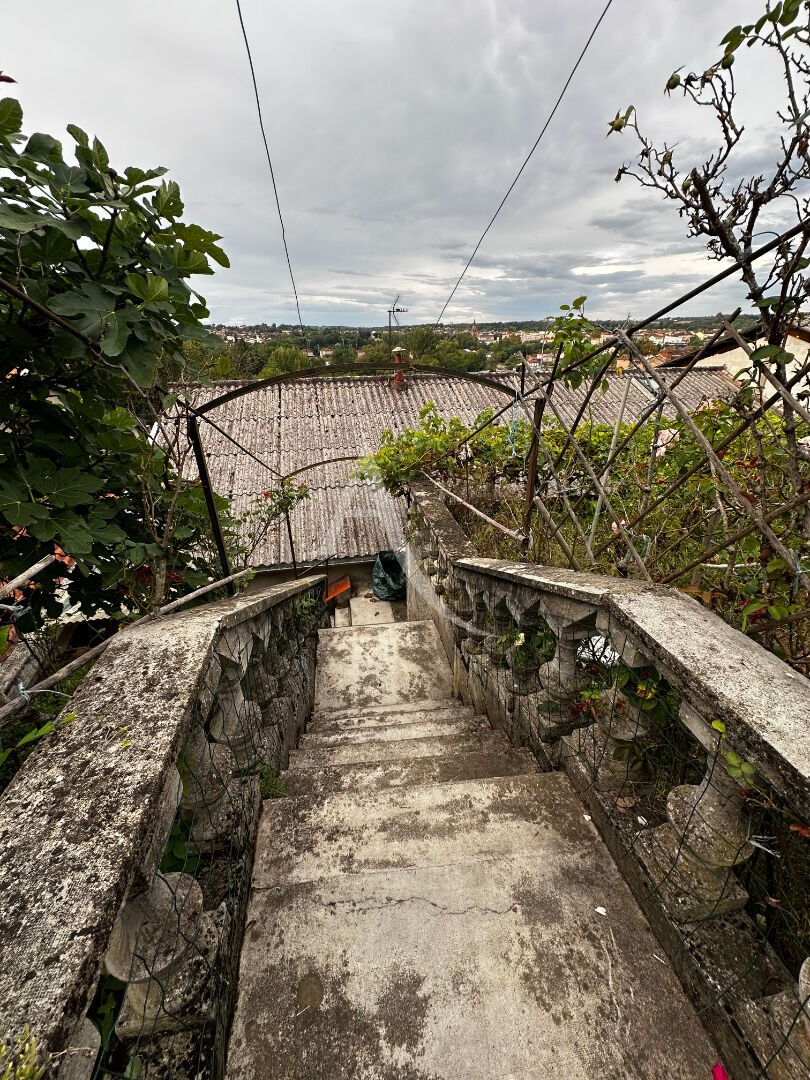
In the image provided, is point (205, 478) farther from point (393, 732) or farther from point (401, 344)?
point (401, 344)

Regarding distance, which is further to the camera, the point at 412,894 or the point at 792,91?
the point at 412,894

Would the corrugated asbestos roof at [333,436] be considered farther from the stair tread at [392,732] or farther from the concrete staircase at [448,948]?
the concrete staircase at [448,948]

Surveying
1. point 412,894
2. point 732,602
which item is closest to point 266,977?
point 412,894

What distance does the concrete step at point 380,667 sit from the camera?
Result: 174 inches

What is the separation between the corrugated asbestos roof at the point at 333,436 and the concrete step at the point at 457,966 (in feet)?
27.2

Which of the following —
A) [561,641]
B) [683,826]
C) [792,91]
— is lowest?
[683,826]

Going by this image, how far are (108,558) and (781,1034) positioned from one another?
8.48 ft

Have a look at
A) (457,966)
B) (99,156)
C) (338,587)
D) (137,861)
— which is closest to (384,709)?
(457,966)

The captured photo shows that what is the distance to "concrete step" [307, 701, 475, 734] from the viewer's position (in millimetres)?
3616

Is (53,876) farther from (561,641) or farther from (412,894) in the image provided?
(561,641)

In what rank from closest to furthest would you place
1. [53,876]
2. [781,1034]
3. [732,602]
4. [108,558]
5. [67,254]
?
[53,876]
[781,1034]
[67,254]
[732,602]
[108,558]

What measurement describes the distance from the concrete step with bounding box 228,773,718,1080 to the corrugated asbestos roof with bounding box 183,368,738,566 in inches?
326

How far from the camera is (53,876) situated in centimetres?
83

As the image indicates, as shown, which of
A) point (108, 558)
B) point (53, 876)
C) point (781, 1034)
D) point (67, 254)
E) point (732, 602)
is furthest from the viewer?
point (108, 558)
